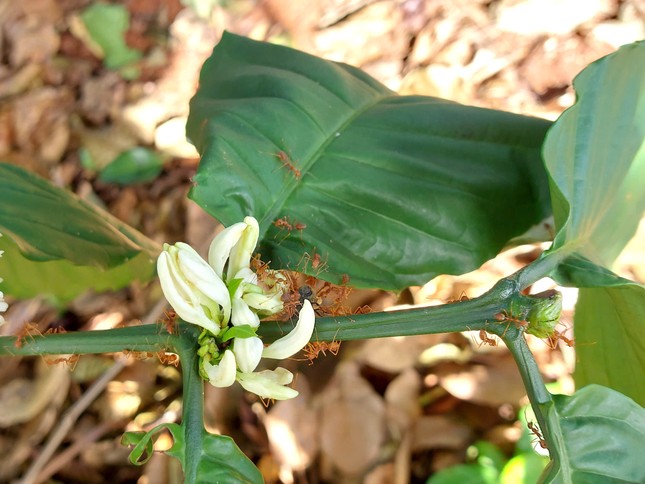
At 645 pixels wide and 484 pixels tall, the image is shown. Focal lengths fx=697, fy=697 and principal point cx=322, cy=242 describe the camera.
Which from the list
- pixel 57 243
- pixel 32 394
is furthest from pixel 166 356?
pixel 32 394

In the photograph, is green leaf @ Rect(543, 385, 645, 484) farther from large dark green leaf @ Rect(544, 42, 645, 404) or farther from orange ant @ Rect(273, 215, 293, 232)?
orange ant @ Rect(273, 215, 293, 232)

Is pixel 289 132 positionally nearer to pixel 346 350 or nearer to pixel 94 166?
pixel 346 350

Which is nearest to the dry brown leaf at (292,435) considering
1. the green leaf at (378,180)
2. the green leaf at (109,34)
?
the green leaf at (378,180)

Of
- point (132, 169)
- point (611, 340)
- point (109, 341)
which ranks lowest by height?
point (132, 169)

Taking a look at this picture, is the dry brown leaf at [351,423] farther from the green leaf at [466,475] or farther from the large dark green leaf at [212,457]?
the large dark green leaf at [212,457]

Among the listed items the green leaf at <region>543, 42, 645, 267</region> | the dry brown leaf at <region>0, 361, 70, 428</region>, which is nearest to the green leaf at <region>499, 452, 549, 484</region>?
the green leaf at <region>543, 42, 645, 267</region>

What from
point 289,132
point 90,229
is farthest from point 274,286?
point 90,229

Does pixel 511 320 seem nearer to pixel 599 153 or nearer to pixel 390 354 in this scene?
pixel 599 153
